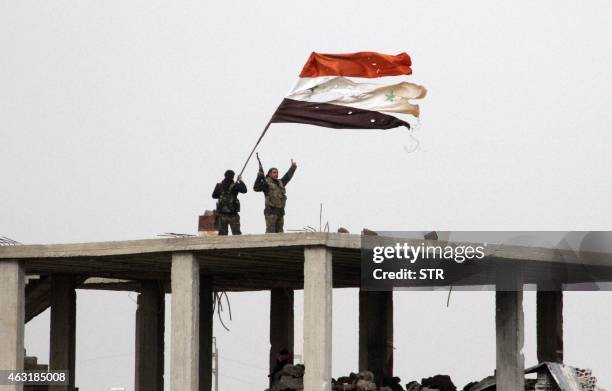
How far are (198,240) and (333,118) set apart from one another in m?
4.46

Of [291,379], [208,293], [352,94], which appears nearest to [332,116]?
[352,94]

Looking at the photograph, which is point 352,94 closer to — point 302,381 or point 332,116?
point 332,116

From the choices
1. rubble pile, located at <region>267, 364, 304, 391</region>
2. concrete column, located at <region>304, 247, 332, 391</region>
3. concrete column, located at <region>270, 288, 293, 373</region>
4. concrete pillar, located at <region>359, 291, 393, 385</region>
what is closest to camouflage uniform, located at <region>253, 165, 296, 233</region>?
concrete column, located at <region>304, 247, 332, 391</region>

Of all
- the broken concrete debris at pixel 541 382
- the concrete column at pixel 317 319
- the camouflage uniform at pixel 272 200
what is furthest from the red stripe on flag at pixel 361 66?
the broken concrete debris at pixel 541 382

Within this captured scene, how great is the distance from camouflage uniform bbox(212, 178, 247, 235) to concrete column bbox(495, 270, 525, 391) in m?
6.81

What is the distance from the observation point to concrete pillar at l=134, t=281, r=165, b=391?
4481 cm

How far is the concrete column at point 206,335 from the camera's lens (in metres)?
43.0

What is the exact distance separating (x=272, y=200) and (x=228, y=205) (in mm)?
1054

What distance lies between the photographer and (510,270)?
36.5 meters

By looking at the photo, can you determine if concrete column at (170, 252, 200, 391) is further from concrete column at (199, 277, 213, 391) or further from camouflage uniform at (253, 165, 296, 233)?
concrete column at (199, 277, 213, 391)

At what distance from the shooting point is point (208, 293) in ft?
141

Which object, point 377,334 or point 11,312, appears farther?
point 377,334

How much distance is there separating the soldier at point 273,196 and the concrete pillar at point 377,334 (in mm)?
8893

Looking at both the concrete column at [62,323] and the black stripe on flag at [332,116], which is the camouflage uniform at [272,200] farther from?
the concrete column at [62,323]
